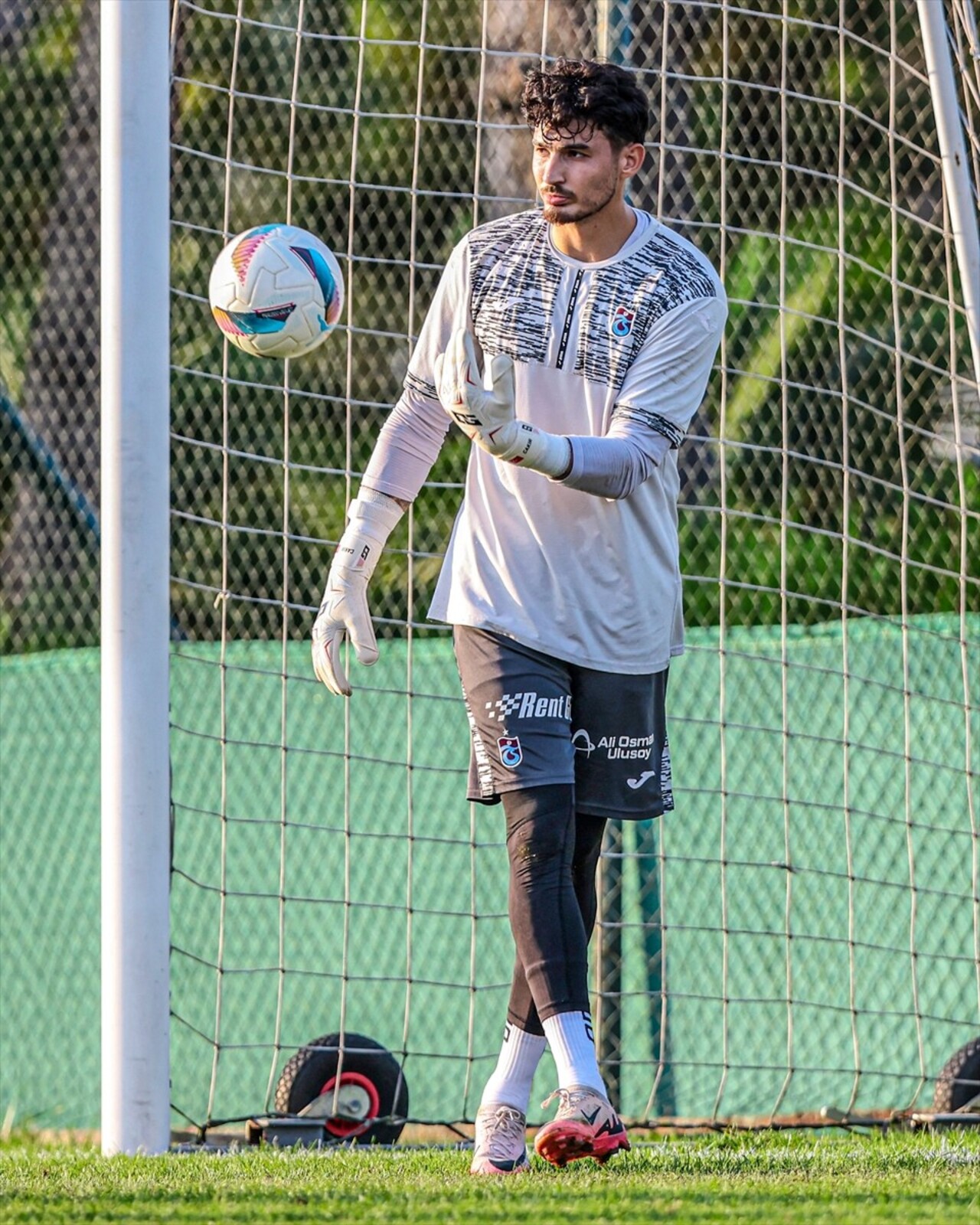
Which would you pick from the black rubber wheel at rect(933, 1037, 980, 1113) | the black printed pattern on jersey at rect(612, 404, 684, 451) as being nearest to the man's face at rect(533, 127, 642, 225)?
the black printed pattern on jersey at rect(612, 404, 684, 451)

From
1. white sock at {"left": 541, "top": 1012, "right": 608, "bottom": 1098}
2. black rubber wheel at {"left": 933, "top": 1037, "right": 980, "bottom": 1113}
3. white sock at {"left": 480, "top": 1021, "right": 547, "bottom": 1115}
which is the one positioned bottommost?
black rubber wheel at {"left": 933, "top": 1037, "right": 980, "bottom": 1113}

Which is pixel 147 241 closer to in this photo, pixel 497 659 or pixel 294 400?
pixel 497 659

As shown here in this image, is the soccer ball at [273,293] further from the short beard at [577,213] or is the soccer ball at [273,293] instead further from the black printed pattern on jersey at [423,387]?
the short beard at [577,213]

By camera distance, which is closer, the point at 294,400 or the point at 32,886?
the point at 32,886

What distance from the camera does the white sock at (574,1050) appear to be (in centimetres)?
356

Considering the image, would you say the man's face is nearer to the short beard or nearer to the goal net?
the short beard

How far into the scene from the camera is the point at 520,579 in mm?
3902

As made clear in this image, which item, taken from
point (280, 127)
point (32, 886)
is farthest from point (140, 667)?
point (280, 127)

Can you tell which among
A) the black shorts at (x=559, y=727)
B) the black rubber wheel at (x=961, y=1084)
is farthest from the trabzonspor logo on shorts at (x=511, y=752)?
the black rubber wheel at (x=961, y=1084)

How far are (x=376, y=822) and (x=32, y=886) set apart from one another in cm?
161

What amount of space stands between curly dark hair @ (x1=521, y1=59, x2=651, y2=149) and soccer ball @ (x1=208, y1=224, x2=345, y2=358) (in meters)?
0.81

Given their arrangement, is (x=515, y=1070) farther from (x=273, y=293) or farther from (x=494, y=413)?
(x=273, y=293)

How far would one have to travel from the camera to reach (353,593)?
13.6 feet

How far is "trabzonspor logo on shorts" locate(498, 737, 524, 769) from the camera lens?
378cm
